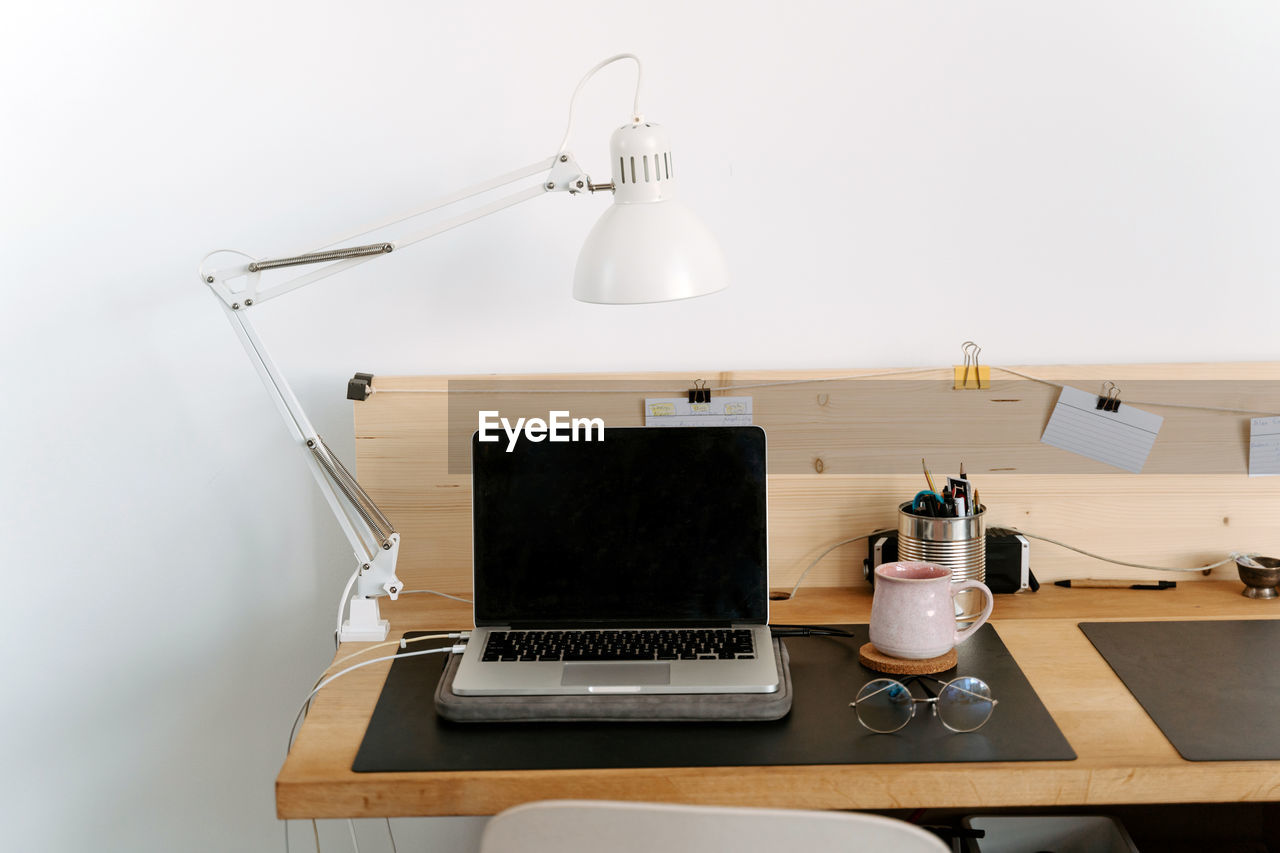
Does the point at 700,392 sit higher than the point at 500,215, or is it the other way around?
the point at 500,215

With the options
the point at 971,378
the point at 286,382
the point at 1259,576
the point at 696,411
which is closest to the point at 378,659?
the point at 286,382

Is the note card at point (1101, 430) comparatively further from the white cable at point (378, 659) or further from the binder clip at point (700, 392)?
the white cable at point (378, 659)

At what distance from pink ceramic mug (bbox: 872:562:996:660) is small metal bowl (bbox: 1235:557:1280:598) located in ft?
1.49

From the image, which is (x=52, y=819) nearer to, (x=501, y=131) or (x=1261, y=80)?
(x=501, y=131)

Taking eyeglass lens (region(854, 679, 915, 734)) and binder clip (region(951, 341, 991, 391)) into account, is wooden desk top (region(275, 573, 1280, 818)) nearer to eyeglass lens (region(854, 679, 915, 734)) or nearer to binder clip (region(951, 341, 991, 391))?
eyeglass lens (region(854, 679, 915, 734))

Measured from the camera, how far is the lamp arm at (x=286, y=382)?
115 centimetres

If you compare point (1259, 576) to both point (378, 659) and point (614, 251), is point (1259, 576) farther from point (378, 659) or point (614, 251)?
point (378, 659)

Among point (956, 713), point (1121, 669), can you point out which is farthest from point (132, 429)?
point (1121, 669)

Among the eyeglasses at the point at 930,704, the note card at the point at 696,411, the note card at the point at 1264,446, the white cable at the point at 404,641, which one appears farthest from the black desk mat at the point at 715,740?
the note card at the point at 1264,446

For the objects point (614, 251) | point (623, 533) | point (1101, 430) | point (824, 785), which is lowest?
point (824, 785)

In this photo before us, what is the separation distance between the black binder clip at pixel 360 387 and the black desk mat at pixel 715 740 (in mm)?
443

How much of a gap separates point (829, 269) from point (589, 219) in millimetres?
343

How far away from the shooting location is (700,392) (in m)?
1.41

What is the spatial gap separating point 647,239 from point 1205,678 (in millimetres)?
783
